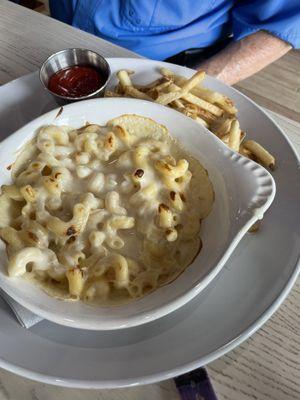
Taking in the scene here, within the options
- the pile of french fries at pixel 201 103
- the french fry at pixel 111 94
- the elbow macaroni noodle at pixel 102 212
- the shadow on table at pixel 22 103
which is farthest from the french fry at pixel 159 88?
the shadow on table at pixel 22 103

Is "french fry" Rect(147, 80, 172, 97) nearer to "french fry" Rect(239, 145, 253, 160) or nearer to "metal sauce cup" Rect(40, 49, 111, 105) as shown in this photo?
"metal sauce cup" Rect(40, 49, 111, 105)

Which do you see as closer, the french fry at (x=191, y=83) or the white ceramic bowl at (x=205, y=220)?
the white ceramic bowl at (x=205, y=220)

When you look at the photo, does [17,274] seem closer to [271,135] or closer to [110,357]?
[110,357]

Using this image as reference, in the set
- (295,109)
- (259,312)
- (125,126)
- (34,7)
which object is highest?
(125,126)

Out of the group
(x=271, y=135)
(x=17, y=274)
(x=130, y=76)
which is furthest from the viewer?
(x=130, y=76)

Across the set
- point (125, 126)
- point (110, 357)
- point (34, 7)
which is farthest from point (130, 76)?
point (34, 7)

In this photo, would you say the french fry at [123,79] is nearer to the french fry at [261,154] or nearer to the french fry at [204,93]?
the french fry at [204,93]

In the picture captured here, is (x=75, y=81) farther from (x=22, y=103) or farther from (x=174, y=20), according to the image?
(x=174, y=20)
